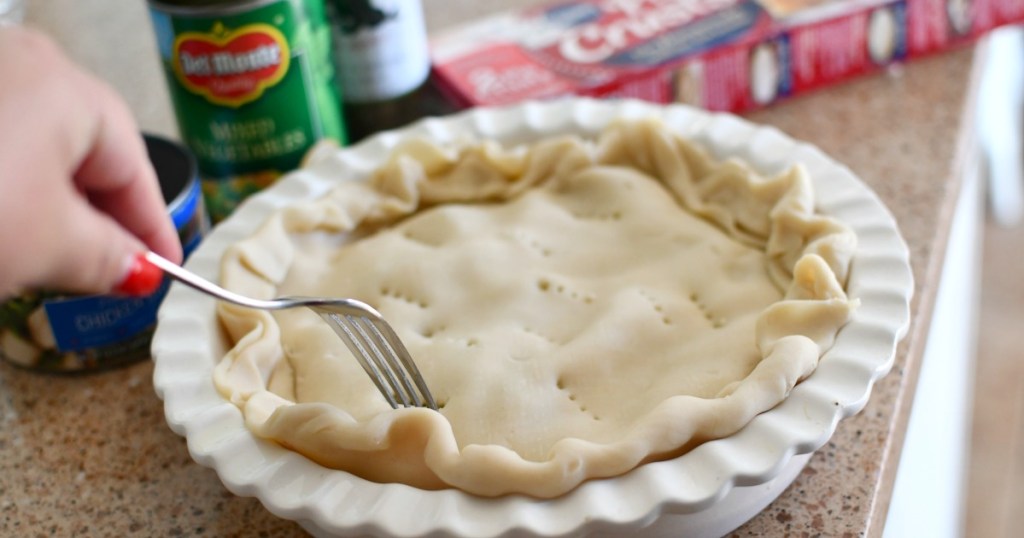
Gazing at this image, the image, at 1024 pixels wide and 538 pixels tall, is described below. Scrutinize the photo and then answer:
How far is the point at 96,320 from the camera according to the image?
833 mm

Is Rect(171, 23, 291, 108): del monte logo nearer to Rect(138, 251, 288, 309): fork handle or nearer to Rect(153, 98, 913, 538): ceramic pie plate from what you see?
Rect(153, 98, 913, 538): ceramic pie plate

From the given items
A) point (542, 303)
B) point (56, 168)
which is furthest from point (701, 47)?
point (56, 168)

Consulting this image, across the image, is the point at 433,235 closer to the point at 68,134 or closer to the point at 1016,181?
the point at 68,134

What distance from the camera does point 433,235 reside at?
2.85 ft

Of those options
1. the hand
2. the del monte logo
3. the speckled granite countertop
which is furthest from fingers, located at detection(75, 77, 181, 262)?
the del monte logo

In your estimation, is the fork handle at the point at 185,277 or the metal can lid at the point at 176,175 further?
the metal can lid at the point at 176,175

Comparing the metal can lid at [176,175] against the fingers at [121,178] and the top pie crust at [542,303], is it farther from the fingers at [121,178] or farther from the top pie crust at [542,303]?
the fingers at [121,178]

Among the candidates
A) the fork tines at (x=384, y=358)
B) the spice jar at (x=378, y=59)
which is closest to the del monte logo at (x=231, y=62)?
the spice jar at (x=378, y=59)

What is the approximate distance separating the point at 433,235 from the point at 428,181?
0.08 m

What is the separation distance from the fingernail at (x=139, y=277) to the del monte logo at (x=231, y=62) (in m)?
0.47

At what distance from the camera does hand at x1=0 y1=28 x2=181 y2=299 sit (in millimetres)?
409

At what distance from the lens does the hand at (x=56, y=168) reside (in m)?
0.41

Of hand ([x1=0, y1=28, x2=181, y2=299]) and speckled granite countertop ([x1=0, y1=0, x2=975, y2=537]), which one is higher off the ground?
hand ([x1=0, y1=28, x2=181, y2=299])

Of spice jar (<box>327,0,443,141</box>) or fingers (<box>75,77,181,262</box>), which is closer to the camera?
fingers (<box>75,77,181,262</box>)
